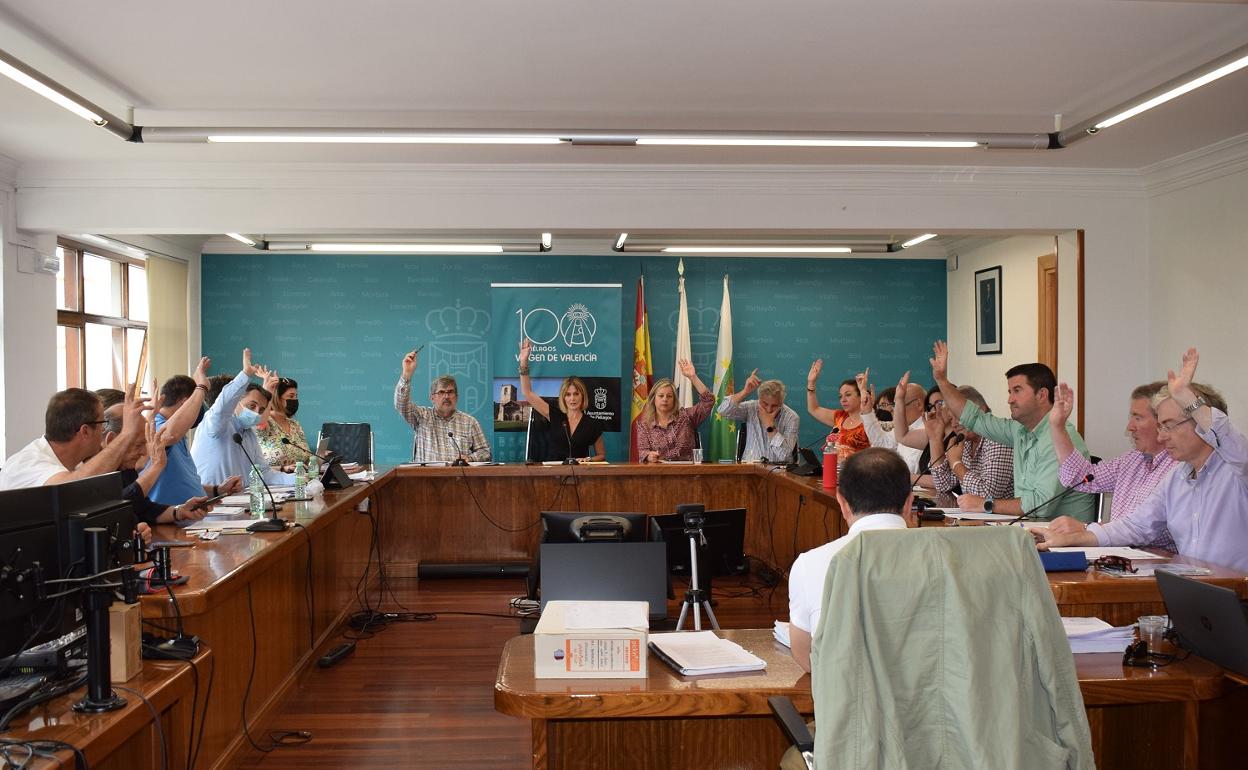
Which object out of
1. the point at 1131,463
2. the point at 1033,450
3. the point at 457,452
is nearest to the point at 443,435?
the point at 457,452

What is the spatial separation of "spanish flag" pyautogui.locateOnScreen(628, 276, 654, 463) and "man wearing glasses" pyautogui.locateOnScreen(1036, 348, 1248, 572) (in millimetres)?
6200

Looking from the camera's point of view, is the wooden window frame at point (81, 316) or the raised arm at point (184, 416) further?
the wooden window frame at point (81, 316)

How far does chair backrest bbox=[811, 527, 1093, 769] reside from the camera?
5.64 feet

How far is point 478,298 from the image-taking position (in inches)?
389

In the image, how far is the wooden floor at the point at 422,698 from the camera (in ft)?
12.3

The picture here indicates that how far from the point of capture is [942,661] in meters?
1.75

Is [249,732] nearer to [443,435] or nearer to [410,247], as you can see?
[443,435]

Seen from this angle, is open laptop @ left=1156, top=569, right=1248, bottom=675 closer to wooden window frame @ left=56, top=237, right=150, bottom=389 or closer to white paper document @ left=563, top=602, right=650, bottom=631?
white paper document @ left=563, top=602, right=650, bottom=631

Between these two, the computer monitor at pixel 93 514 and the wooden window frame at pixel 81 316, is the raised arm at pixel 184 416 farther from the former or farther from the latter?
the wooden window frame at pixel 81 316

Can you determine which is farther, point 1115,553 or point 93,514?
point 1115,553

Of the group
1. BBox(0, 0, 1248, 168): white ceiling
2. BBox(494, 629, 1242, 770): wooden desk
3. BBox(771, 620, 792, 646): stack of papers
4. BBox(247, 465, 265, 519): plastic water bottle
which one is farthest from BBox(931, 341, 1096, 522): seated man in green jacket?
BBox(247, 465, 265, 519): plastic water bottle

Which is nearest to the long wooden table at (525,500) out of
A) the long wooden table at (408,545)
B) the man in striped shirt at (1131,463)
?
the long wooden table at (408,545)

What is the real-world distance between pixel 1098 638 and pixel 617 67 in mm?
3338

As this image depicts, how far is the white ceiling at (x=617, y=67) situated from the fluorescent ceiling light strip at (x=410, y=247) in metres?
3.19
